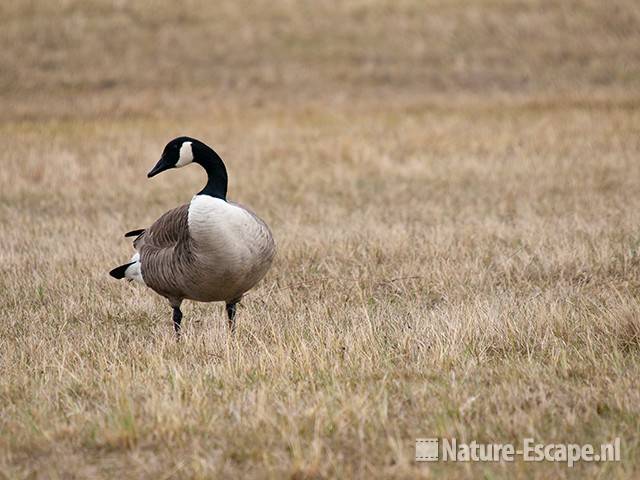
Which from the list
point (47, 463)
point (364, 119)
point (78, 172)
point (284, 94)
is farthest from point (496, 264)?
point (284, 94)

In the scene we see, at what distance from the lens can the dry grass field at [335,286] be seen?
15.0ft

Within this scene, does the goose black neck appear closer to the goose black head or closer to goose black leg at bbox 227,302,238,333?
the goose black head

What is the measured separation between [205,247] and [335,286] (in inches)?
100

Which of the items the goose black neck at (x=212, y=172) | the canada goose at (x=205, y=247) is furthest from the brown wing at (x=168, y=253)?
the goose black neck at (x=212, y=172)

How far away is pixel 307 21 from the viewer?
3806 centimetres

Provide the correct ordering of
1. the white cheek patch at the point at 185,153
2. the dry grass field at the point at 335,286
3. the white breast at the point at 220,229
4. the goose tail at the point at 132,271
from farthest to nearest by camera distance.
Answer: the goose tail at the point at 132,271 < the white cheek patch at the point at 185,153 < the white breast at the point at 220,229 < the dry grass field at the point at 335,286

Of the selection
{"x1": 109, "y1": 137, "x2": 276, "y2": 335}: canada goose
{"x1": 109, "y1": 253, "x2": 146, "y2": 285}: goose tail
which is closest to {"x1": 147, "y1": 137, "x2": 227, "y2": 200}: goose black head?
{"x1": 109, "y1": 137, "x2": 276, "y2": 335}: canada goose

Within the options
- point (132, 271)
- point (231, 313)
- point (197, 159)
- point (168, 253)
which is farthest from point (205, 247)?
point (132, 271)

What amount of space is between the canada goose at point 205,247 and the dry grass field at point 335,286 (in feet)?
1.29

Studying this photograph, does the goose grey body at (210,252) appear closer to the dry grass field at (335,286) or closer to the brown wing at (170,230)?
the brown wing at (170,230)

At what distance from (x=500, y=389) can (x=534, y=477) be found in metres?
1.06

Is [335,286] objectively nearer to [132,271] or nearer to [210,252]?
[132,271]

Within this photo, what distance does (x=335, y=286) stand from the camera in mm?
8672

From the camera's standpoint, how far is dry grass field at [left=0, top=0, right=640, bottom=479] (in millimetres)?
4578
